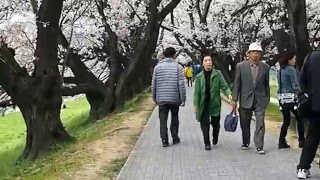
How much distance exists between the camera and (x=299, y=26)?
35.3 ft

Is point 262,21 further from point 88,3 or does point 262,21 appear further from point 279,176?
point 279,176

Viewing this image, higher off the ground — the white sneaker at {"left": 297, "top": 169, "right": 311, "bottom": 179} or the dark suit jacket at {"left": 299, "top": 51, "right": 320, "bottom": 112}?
the dark suit jacket at {"left": 299, "top": 51, "right": 320, "bottom": 112}

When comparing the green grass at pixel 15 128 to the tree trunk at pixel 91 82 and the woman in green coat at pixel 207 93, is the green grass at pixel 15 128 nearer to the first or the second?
the tree trunk at pixel 91 82

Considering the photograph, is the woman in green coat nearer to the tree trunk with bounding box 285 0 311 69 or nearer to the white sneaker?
the tree trunk with bounding box 285 0 311 69

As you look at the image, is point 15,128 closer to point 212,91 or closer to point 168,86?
point 168,86

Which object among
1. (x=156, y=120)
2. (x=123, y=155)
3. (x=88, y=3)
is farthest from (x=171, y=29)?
(x=123, y=155)

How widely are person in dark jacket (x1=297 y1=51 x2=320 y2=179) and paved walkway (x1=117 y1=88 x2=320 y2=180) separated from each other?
0.99 feet

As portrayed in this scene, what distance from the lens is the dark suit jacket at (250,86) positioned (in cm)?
916

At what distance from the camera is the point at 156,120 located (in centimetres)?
1620

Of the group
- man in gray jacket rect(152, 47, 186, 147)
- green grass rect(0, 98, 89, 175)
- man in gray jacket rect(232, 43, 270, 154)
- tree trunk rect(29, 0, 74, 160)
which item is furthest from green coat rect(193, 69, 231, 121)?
green grass rect(0, 98, 89, 175)

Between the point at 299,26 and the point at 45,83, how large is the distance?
215 inches

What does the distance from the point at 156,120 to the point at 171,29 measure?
50.8 ft

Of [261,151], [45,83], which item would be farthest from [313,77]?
[45,83]

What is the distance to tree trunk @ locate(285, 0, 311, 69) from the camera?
10641mm
